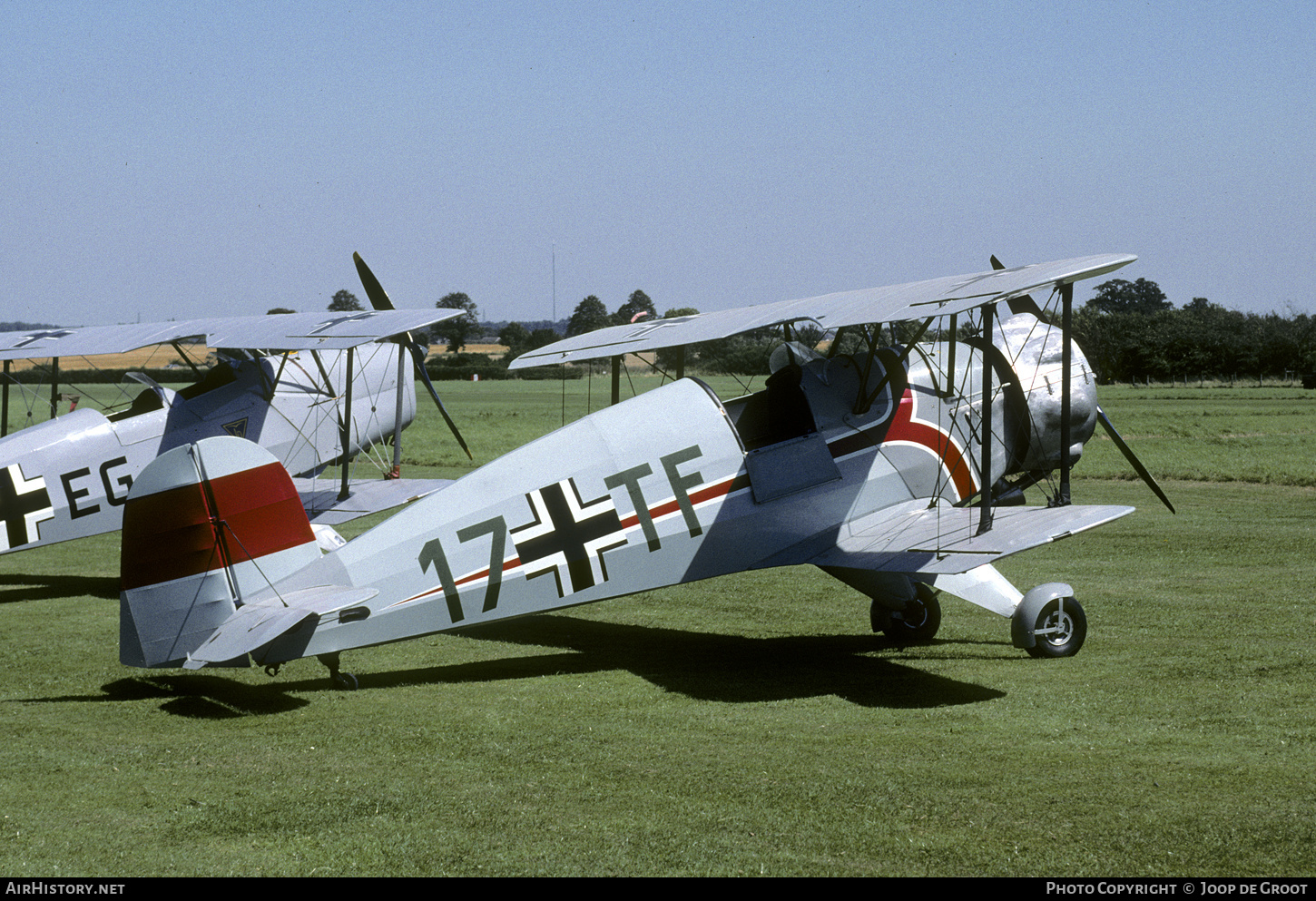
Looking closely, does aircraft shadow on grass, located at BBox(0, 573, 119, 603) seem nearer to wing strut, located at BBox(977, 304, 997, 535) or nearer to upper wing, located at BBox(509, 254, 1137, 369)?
upper wing, located at BBox(509, 254, 1137, 369)

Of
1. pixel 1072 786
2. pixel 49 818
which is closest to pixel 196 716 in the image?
pixel 49 818

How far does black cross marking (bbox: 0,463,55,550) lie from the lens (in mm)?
11992

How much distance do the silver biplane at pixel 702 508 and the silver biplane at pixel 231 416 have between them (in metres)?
3.50

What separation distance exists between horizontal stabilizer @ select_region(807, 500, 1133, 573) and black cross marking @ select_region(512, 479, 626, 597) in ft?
5.58

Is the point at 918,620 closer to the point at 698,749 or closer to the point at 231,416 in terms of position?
the point at 698,749

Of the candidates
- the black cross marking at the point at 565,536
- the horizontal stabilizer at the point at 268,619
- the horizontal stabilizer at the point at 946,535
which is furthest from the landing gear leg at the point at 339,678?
the horizontal stabilizer at the point at 946,535

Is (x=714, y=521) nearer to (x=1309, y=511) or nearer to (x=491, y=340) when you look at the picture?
(x=1309, y=511)

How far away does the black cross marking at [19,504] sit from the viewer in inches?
472

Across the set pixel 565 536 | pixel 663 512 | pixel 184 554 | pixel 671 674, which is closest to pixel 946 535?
pixel 663 512

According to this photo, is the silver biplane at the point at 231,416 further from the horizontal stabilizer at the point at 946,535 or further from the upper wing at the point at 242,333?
the horizontal stabilizer at the point at 946,535

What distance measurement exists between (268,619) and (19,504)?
20.7 ft

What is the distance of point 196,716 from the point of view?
7527 millimetres

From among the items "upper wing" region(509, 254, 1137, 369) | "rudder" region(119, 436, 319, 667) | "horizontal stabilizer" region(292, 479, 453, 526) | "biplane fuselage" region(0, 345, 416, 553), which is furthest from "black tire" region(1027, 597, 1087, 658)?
"biplane fuselage" region(0, 345, 416, 553)

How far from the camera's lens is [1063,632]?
898cm
